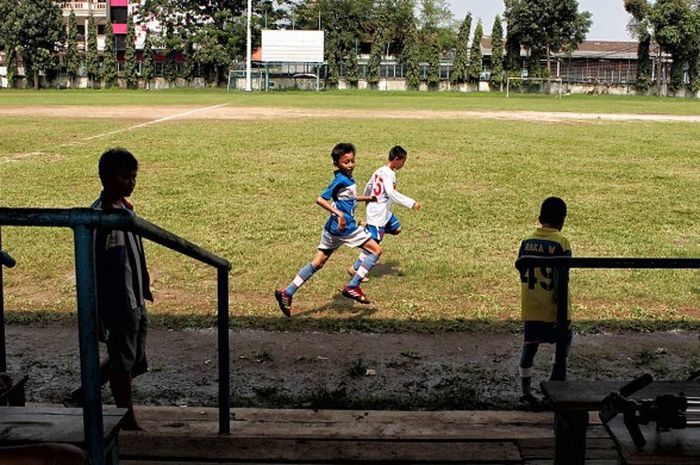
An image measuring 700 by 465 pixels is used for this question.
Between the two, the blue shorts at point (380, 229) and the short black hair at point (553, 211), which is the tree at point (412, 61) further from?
the short black hair at point (553, 211)

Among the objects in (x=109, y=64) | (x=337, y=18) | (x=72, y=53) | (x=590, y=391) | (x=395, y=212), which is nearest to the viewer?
(x=590, y=391)

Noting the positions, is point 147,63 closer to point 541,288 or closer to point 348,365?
point 348,365

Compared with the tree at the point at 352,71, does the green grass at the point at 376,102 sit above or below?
below

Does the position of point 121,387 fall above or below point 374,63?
below

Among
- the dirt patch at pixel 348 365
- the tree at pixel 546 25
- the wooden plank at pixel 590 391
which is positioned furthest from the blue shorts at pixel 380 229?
the tree at pixel 546 25

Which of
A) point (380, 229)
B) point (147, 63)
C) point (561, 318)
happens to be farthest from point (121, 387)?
point (147, 63)

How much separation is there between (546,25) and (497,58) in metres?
4.62

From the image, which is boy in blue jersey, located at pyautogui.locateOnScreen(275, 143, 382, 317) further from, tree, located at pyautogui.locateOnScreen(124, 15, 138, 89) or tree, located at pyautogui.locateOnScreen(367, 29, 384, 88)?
tree, located at pyautogui.locateOnScreen(124, 15, 138, 89)

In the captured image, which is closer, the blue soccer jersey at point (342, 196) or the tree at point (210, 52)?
the blue soccer jersey at point (342, 196)

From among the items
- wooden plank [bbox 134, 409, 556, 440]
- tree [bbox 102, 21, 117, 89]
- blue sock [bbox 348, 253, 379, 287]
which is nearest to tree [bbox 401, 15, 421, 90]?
tree [bbox 102, 21, 117, 89]

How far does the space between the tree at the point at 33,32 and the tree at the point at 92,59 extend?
250 centimetres


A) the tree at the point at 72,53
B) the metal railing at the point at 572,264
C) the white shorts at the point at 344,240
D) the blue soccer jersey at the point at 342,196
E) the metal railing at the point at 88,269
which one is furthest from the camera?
the tree at the point at 72,53

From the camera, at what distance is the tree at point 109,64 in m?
74.3

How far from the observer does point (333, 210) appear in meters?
7.32
